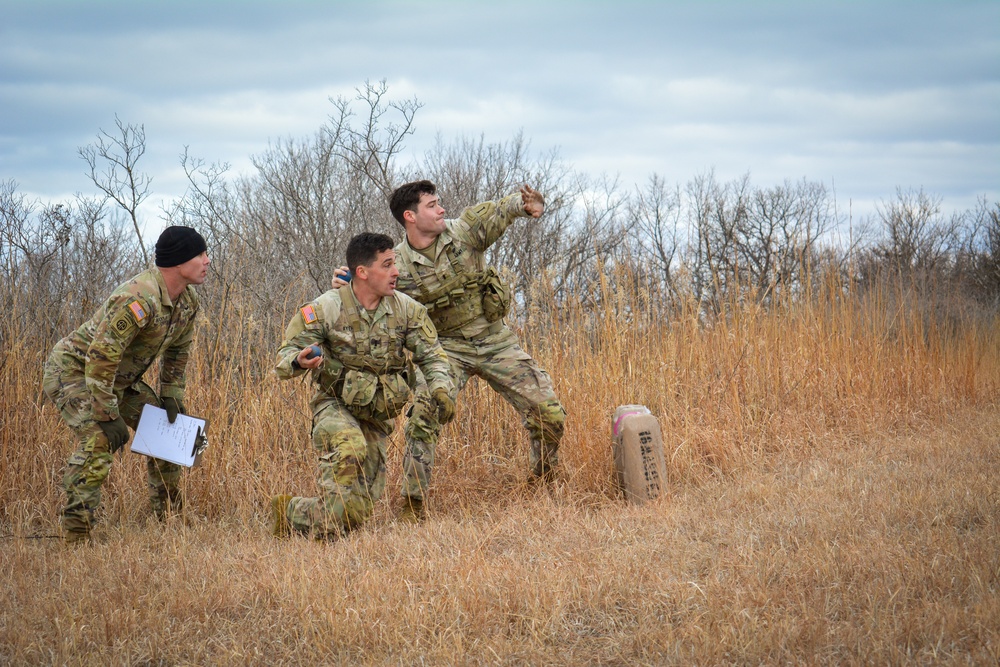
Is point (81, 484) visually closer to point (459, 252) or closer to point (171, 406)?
point (171, 406)

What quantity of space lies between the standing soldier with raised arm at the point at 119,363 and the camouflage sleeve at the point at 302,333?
2.39 ft

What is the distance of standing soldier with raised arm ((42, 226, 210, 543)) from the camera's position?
471cm

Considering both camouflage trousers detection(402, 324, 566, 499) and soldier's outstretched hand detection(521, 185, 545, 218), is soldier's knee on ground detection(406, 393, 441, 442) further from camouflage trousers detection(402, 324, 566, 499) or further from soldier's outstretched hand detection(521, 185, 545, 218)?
soldier's outstretched hand detection(521, 185, 545, 218)

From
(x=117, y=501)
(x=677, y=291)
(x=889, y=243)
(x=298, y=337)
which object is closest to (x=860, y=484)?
(x=677, y=291)

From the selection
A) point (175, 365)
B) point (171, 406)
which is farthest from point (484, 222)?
point (171, 406)

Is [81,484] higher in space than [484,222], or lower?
lower

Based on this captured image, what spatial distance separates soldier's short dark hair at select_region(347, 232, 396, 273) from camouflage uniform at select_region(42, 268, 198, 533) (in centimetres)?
110

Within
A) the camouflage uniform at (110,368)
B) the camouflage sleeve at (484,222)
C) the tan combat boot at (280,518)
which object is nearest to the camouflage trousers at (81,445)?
the camouflage uniform at (110,368)

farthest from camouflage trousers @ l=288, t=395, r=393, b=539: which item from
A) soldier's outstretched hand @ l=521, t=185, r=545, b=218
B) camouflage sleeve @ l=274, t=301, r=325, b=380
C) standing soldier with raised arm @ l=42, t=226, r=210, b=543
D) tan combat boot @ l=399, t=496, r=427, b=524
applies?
soldier's outstretched hand @ l=521, t=185, r=545, b=218

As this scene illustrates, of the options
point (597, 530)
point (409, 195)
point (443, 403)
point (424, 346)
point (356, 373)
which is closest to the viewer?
point (597, 530)

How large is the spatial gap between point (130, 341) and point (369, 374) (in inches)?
53.3

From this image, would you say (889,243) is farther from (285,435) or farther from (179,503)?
(179,503)

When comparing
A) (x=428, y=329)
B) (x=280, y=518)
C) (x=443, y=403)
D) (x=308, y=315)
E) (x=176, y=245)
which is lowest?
(x=280, y=518)

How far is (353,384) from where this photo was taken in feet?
15.8
